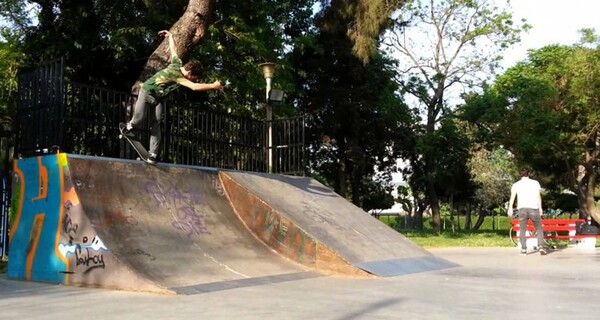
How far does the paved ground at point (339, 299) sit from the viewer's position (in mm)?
4918

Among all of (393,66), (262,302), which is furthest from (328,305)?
(393,66)

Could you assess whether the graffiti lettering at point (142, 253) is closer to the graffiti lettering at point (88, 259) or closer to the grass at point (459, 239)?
the graffiti lettering at point (88, 259)

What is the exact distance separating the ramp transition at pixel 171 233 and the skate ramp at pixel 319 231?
0.07ft

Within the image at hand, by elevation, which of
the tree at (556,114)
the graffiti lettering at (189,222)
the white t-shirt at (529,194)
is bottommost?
the graffiti lettering at (189,222)

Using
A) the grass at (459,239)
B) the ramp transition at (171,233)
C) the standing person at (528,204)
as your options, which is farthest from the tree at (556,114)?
the ramp transition at (171,233)

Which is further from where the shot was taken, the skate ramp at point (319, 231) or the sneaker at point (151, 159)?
the sneaker at point (151, 159)

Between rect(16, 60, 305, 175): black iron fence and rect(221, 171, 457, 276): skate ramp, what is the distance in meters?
1.75

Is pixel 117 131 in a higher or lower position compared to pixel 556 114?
lower

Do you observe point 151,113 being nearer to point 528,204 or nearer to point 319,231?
point 319,231

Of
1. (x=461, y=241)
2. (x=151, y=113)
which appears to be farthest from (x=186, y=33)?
(x=461, y=241)

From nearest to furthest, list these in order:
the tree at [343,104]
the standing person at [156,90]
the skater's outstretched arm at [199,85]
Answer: the skater's outstretched arm at [199,85] < the standing person at [156,90] < the tree at [343,104]

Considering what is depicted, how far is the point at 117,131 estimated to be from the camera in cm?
1006

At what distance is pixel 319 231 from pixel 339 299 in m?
2.61

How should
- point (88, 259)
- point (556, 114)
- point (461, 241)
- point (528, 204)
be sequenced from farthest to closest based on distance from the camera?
point (556, 114) < point (461, 241) < point (528, 204) < point (88, 259)
